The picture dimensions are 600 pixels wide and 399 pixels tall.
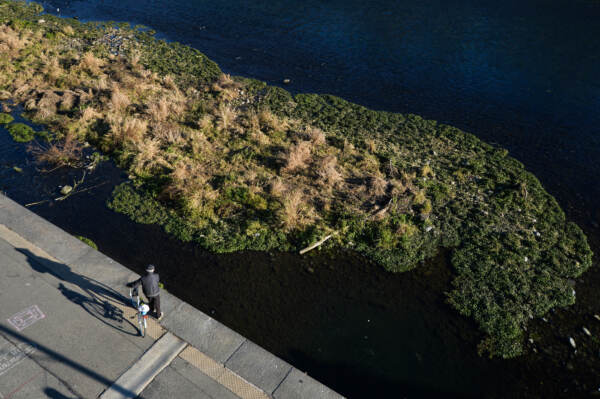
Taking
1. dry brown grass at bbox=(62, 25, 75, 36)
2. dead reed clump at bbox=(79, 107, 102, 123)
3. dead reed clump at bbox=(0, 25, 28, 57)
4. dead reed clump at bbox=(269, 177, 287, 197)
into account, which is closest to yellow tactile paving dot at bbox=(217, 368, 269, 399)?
dead reed clump at bbox=(269, 177, 287, 197)

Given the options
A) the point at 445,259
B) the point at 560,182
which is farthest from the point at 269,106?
the point at 560,182

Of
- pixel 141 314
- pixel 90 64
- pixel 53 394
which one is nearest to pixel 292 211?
pixel 141 314

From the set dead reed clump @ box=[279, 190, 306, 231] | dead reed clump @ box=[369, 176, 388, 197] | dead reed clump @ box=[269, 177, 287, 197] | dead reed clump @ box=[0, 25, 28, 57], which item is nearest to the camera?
dead reed clump @ box=[279, 190, 306, 231]

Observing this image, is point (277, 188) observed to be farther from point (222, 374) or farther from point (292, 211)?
point (222, 374)

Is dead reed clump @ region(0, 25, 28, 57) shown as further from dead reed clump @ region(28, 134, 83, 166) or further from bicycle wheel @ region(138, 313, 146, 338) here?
bicycle wheel @ region(138, 313, 146, 338)

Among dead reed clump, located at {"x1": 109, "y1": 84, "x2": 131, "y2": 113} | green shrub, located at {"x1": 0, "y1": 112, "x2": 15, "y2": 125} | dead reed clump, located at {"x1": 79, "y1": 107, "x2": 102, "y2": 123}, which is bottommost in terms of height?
green shrub, located at {"x1": 0, "y1": 112, "x2": 15, "y2": 125}

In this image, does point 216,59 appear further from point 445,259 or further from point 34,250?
point 445,259
